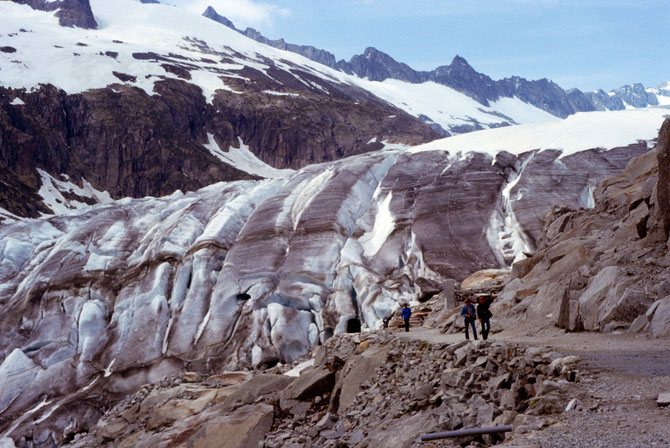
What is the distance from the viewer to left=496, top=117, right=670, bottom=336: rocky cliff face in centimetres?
1421

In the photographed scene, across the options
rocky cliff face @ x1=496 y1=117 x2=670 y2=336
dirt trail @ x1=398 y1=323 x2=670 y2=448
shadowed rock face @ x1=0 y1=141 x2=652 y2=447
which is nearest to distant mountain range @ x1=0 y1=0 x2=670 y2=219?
shadowed rock face @ x1=0 y1=141 x2=652 y2=447

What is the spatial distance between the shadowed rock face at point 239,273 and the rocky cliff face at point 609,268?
765 cm

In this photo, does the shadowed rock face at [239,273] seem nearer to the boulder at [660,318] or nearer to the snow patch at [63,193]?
the boulder at [660,318]

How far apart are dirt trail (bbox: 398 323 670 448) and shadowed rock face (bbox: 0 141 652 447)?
20057 millimetres

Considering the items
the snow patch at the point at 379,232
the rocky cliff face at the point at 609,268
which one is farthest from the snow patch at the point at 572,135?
the rocky cliff face at the point at 609,268

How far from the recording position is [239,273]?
118 feet

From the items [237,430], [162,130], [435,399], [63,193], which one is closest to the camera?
[435,399]

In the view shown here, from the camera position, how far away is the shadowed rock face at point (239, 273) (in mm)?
32125

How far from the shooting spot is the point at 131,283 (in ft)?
125

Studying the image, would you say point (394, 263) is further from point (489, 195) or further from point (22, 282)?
point (22, 282)

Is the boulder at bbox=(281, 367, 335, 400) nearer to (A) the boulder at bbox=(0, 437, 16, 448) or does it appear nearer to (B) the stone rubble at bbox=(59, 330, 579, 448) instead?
(B) the stone rubble at bbox=(59, 330, 579, 448)

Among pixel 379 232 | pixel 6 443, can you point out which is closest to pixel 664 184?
pixel 379 232

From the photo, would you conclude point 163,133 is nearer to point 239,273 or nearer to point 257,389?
point 239,273

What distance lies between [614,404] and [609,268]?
28.8ft
